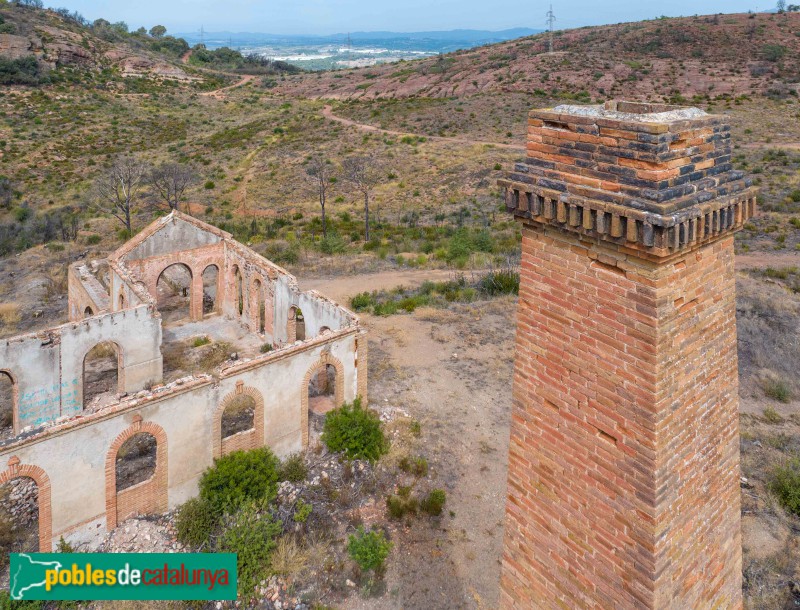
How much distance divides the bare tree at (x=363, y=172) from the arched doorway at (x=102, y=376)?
25209 millimetres

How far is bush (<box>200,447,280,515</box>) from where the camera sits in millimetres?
11195

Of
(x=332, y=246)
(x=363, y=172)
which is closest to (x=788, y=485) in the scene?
(x=332, y=246)

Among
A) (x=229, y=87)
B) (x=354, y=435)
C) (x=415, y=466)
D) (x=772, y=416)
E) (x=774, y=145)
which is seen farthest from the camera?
(x=229, y=87)

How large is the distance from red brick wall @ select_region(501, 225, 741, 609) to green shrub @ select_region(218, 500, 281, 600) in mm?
5717

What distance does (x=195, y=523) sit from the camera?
34.7 ft

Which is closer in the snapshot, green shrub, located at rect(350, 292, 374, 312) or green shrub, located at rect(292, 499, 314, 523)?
green shrub, located at rect(292, 499, 314, 523)

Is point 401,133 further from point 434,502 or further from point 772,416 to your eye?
point 434,502

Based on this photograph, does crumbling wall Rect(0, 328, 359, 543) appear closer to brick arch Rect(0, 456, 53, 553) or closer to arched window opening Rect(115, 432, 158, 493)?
brick arch Rect(0, 456, 53, 553)

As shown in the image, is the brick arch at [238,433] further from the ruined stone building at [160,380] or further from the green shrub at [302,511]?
the green shrub at [302,511]

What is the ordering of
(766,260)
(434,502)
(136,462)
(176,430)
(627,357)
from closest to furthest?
(627,357), (176,430), (434,502), (136,462), (766,260)

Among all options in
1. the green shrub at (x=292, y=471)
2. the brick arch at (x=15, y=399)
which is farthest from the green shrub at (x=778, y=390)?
the brick arch at (x=15, y=399)

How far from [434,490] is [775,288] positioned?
17.8m

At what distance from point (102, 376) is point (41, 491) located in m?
7.95

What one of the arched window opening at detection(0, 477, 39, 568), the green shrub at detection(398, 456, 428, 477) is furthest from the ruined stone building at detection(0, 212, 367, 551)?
the green shrub at detection(398, 456, 428, 477)
